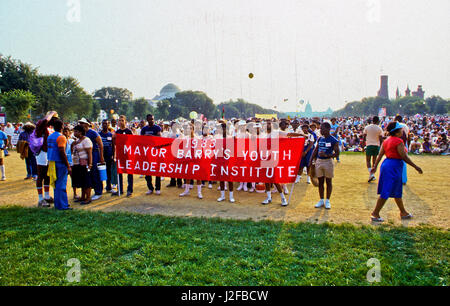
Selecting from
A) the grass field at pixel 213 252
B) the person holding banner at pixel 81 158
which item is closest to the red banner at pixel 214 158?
the person holding banner at pixel 81 158

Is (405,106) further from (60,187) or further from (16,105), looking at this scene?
(60,187)

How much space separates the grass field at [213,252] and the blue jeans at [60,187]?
3.08 feet

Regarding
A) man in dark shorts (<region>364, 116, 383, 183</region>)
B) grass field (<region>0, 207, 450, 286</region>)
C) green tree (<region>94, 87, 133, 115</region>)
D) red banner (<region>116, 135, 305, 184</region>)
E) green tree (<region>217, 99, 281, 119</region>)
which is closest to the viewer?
grass field (<region>0, 207, 450, 286</region>)

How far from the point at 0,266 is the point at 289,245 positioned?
14.9 ft

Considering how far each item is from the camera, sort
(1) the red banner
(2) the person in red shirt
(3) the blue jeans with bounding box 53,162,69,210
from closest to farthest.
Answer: (2) the person in red shirt → (3) the blue jeans with bounding box 53,162,69,210 → (1) the red banner

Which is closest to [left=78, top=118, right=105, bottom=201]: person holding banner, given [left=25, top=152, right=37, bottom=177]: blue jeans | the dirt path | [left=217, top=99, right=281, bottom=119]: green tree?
the dirt path

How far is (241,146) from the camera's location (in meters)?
7.95

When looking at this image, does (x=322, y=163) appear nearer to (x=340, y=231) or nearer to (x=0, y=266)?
(x=340, y=231)

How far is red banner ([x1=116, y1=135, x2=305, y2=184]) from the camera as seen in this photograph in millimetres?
7602

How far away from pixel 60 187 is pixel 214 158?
13.2ft

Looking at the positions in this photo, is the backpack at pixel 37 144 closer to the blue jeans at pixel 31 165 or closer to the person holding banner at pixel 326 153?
the blue jeans at pixel 31 165

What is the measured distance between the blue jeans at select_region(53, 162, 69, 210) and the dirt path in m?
0.44

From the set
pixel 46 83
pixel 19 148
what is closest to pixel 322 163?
pixel 19 148

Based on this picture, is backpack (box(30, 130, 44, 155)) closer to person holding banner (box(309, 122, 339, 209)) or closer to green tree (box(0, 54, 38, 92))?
person holding banner (box(309, 122, 339, 209))
